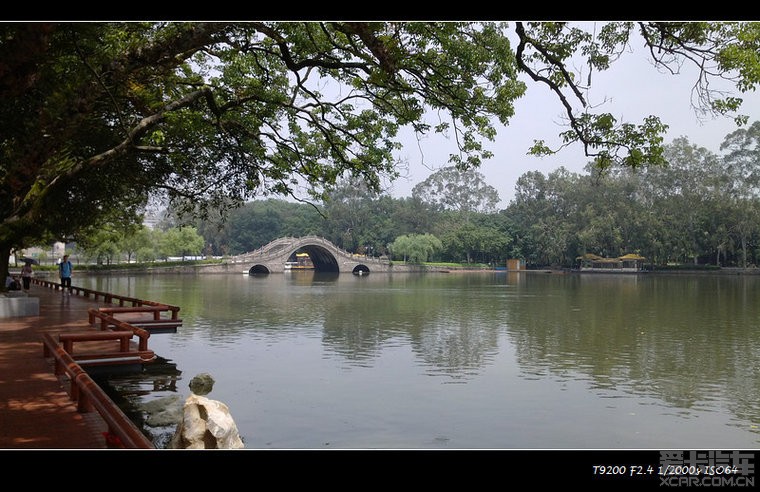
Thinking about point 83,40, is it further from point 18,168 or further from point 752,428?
point 752,428

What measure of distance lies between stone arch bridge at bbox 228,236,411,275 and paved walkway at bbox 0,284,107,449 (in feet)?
166

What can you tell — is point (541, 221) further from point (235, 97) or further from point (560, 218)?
point (235, 97)

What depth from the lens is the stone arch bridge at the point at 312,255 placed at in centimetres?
6041

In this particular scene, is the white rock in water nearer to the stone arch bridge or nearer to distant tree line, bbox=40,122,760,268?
distant tree line, bbox=40,122,760,268

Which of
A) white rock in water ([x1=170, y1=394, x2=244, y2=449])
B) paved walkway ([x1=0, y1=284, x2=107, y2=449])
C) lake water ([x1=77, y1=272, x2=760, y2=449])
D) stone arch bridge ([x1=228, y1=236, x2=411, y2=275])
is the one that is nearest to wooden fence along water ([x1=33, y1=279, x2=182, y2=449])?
paved walkway ([x1=0, y1=284, x2=107, y2=449])

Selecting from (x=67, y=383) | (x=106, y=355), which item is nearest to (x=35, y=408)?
(x=67, y=383)

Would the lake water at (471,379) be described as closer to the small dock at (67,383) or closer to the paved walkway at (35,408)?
the small dock at (67,383)

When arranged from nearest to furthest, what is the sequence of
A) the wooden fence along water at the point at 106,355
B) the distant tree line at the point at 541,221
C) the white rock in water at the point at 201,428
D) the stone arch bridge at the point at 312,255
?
the wooden fence along water at the point at 106,355
the white rock in water at the point at 201,428
the distant tree line at the point at 541,221
the stone arch bridge at the point at 312,255

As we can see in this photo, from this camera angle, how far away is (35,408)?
5.87 meters

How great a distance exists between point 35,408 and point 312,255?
62.3 metres

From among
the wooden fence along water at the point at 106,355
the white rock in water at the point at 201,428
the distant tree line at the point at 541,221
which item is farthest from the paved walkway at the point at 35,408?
the distant tree line at the point at 541,221

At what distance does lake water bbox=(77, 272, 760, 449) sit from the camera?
7.68 metres

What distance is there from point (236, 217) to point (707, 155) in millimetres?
51785

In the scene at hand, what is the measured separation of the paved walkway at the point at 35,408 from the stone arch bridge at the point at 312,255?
50508 millimetres
